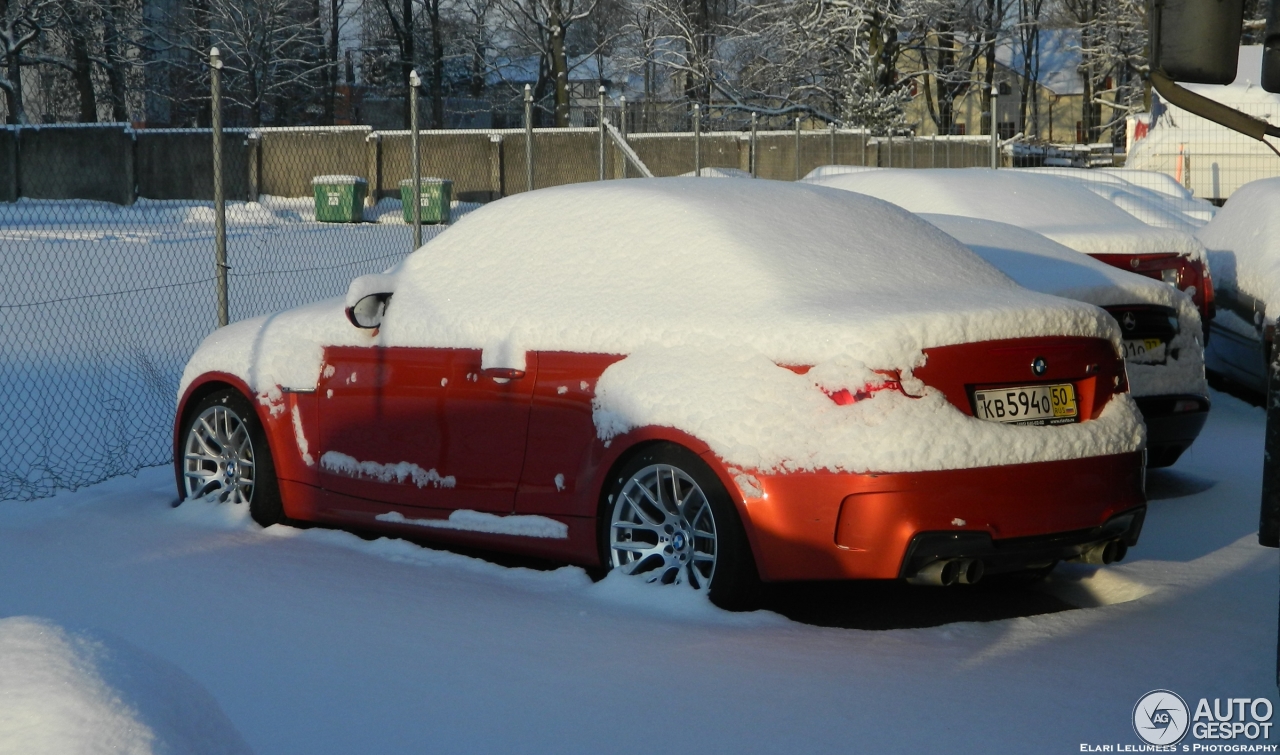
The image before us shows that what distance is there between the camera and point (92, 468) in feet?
24.3

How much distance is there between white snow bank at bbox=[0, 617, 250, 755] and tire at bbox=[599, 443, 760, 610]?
75.1 inches

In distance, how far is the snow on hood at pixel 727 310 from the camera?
437cm

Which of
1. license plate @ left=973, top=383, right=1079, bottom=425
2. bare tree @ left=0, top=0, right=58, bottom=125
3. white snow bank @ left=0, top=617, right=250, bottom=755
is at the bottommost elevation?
white snow bank @ left=0, top=617, right=250, bottom=755

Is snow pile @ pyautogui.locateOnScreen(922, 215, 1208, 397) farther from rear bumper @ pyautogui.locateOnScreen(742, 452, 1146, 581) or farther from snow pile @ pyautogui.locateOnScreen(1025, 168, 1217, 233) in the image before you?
snow pile @ pyautogui.locateOnScreen(1025, 168, 1217, 233)

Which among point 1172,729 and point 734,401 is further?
point 734,401

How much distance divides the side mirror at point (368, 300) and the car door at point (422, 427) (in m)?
0.12

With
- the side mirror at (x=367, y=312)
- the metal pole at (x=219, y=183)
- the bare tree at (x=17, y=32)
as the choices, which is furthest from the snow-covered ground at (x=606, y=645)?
the bare tree at (x=17, y=32)

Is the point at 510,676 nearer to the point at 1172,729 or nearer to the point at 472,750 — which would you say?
the point at 472,750

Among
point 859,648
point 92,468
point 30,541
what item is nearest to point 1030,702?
A: point 859,648

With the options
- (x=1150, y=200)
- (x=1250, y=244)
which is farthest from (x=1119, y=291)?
(x=1150, y=200)

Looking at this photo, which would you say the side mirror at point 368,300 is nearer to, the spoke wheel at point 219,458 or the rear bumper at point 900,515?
the spoke wheel at point 219,458

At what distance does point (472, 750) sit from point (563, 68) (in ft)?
148

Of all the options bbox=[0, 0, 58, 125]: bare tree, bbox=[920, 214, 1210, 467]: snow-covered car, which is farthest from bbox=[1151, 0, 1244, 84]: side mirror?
bbox=[0, 0, 58, 125]: bare tree

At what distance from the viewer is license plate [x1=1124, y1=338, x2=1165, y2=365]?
6.66 m
